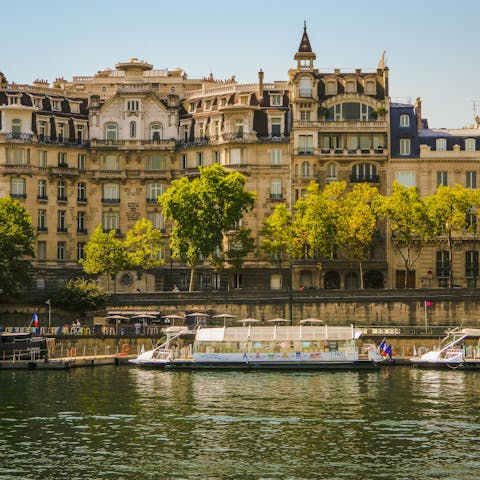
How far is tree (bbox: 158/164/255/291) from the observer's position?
135m

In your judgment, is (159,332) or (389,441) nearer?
(389,441)

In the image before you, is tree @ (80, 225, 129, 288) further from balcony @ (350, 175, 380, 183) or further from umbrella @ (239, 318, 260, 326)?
balcony @ (350, 175, 380, 183)

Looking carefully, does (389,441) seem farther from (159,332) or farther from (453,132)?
(453,132)

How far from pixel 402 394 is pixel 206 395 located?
40.6ft

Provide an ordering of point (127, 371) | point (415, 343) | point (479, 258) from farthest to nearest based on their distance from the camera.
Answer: point (479, 258), point (415, 343), point (127, 371)

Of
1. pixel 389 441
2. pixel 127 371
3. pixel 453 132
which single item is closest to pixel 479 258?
pixel 453 132

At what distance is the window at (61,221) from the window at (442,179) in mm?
36970

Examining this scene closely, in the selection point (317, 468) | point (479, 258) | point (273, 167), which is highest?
point (273, 167)

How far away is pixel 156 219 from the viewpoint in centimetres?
14838

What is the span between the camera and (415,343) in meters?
119

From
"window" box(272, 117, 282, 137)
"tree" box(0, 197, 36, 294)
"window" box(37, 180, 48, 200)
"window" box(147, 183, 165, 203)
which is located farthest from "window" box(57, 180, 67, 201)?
"window" box(272, 117, 282, 137)

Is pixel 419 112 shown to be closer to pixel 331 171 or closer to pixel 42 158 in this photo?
pixel 331 171

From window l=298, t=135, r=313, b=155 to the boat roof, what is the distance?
3264 centimetres

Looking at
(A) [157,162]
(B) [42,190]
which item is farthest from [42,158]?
(A) [157,162]
